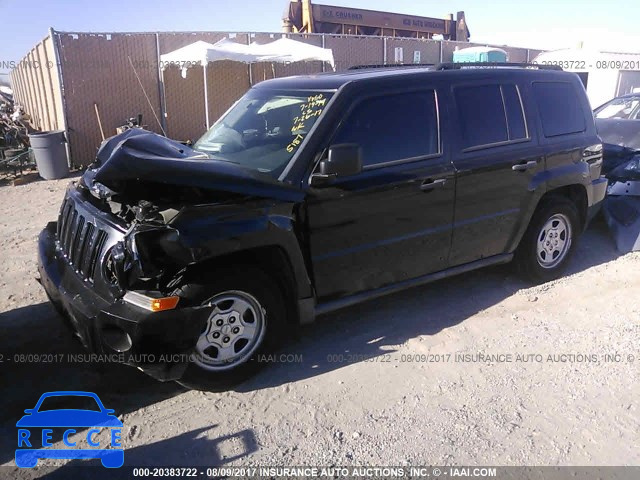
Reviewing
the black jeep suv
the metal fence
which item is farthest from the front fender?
the metal fence

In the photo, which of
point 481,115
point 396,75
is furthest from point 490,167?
point 396,75

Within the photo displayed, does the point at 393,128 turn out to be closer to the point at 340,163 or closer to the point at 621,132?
the point at 340,163

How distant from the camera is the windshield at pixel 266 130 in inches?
144

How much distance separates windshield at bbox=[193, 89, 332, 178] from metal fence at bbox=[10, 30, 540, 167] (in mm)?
9502

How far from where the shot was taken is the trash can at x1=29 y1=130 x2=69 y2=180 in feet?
35.1

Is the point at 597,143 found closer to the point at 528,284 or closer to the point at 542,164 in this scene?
the point at 542,164

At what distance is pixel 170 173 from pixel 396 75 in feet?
6.42

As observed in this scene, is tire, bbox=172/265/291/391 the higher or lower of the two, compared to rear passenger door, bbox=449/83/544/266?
lower

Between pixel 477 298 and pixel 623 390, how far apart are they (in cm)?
155

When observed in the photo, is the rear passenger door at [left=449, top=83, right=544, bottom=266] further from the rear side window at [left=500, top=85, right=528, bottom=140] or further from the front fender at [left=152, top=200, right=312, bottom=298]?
the front fender at [left=152, top=200, right=312, bottom=298]

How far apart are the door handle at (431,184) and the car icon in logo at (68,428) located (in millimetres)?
2646

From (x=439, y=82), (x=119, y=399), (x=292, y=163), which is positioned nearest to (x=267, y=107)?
(x=292, y=163)

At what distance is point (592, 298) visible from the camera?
482 centimetres

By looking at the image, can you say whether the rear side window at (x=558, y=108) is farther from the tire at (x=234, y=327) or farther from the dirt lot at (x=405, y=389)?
the tire at (x=234, y=327)
